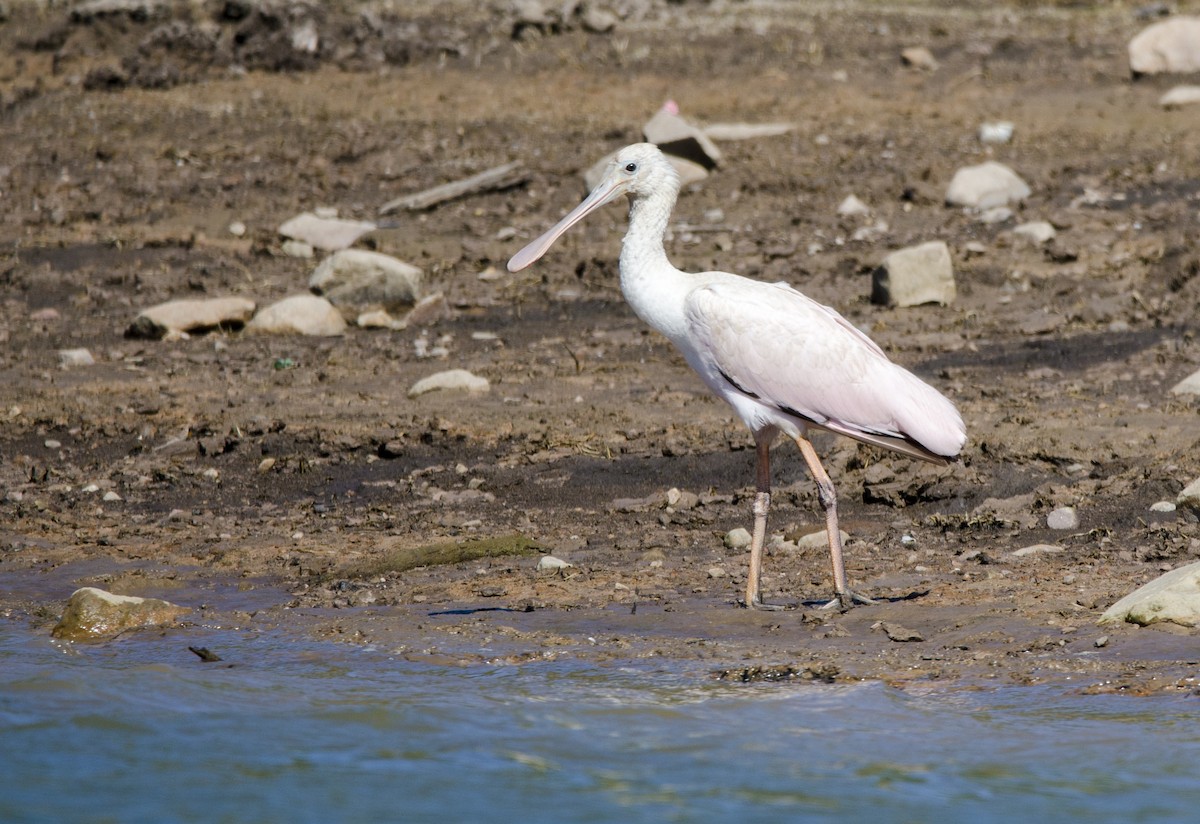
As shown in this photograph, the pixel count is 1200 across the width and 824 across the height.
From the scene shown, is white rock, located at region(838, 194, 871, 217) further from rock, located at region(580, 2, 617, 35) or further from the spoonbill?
the spoonbill

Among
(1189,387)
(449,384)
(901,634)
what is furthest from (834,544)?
(449,384)

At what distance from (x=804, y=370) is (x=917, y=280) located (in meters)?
5.58

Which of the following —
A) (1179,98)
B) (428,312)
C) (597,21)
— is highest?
(597,21)

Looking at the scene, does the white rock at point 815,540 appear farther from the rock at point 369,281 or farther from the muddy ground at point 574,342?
the rock at point 369,281

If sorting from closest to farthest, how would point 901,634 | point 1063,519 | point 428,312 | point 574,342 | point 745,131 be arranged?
point 901,634
point 1063,519
point 574,342
point 428,312
point 745,131

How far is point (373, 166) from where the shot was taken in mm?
17594

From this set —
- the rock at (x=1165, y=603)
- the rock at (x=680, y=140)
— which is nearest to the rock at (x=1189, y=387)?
the rock at (x=1165, y=603)

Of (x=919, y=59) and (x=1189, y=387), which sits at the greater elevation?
(x=919, y=59)

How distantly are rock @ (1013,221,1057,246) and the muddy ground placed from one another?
16cm

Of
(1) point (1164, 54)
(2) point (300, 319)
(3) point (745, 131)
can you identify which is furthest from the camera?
(1) point (1164, 54)

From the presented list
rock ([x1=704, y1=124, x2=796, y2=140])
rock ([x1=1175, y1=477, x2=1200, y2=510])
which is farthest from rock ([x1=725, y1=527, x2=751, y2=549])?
rock ([x1=704, y1=124, x2=796, y2=140])

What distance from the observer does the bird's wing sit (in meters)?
7.65

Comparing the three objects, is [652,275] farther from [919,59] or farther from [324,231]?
[919,59]

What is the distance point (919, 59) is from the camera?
20422 mm
